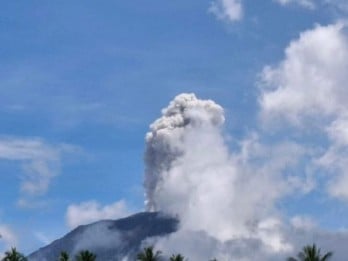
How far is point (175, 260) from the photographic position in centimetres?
15762

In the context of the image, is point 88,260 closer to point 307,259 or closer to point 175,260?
point 175,260

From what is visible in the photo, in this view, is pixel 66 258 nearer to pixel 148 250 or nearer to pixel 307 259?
pixel 148 250

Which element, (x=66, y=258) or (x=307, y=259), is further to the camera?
(x=66, y=258)

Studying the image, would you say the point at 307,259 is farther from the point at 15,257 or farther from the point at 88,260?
the point at 15,257

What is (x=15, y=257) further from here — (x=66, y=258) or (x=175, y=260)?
(x=175, y=260)

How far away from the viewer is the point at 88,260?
500ft

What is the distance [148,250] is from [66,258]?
1609 centimetres

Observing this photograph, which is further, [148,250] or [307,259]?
[148,250]

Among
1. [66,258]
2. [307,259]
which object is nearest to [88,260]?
[66,258]

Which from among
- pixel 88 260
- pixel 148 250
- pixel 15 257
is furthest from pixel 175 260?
pixel 15 257

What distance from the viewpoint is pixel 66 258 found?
15500 centimetres

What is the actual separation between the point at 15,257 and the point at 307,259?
5236 centimetres

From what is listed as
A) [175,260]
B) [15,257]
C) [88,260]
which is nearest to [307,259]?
[175,260]

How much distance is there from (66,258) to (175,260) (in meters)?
20.7
